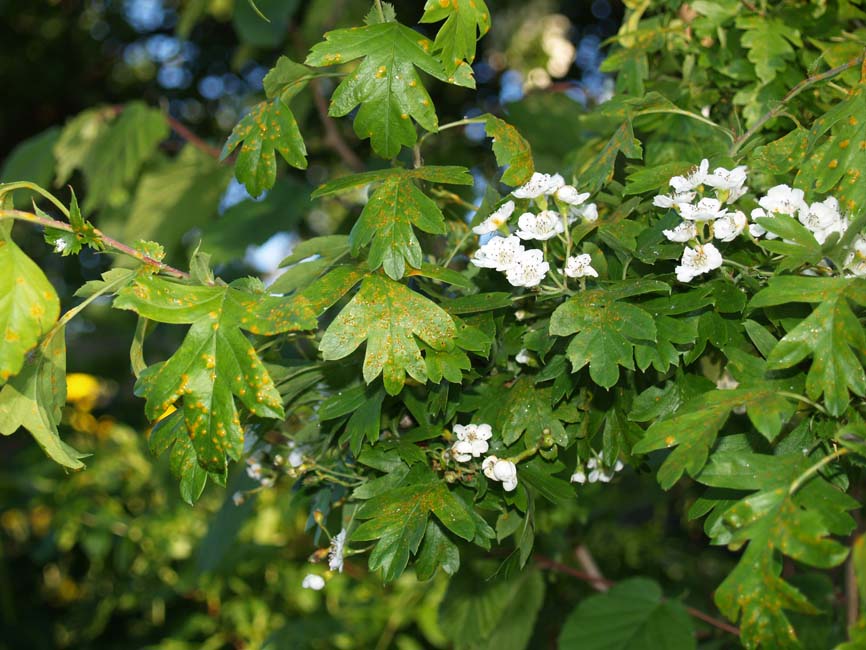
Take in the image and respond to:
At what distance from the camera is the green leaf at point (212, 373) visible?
613mm

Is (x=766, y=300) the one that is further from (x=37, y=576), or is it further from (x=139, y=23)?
(x=139, y=23)

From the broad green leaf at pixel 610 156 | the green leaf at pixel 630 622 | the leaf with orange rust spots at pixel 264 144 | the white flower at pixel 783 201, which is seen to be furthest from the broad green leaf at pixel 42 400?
the green leaf at pixel 630 622

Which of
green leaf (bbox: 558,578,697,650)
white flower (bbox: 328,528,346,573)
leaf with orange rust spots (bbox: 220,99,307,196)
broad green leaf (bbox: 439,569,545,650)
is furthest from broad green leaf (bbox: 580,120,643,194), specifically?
broad green leaf (bbox: 439,569,545,650)

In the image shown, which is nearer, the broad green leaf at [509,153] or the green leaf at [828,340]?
the green leaf at [828,340]

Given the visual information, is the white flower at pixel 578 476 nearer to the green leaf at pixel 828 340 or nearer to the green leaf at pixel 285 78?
the green leaf at pixel 828 340

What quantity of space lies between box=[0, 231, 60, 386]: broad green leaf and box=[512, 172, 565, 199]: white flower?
0.35 m

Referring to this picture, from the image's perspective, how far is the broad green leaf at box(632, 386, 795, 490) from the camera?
571mm

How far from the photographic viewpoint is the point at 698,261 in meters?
0.62

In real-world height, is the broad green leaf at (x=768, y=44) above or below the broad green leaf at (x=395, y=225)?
above

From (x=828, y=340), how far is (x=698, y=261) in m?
0.11

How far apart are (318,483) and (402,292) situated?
0.79 feet

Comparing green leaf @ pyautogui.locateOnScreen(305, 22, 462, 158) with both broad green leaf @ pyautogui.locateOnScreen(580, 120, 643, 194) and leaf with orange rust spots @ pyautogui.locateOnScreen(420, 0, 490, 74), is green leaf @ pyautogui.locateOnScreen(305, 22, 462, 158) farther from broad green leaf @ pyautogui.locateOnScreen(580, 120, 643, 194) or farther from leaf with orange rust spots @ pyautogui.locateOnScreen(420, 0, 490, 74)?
broad green leaf @ pyautogui.locateOnScreen(580, 120, 643, 194)

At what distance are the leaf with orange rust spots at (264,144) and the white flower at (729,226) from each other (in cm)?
34

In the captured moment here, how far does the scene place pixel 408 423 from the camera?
784 mm
